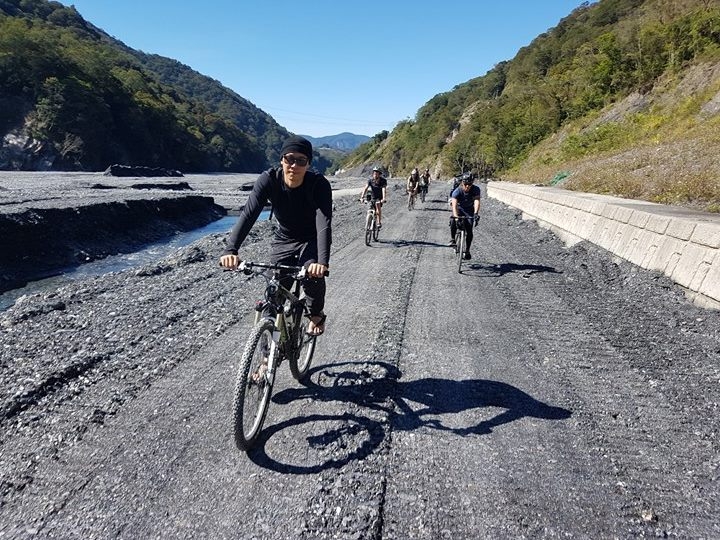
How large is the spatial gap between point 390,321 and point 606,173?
1769cm

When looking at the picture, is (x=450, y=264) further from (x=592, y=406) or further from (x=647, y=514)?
(x=647, y=514)

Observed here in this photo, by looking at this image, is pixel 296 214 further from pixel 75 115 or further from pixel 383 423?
pixel 75 115

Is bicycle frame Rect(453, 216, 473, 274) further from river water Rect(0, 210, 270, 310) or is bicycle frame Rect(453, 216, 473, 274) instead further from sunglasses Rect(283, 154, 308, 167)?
river water Rect(0, 210, 270, 310)

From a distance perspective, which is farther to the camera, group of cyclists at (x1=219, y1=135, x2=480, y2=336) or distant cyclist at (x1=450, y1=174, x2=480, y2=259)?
distant cyclist at (x1=450, y1=174, x2=480, y2=259)

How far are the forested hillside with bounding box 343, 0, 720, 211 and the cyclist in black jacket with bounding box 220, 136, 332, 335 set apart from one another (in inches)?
413

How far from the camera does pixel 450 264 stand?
1091 cm

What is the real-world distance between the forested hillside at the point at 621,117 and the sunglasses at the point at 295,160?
1070 cm

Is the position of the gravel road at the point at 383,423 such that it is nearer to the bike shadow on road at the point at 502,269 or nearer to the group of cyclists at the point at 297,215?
the group of cyclists at the point at 297,215

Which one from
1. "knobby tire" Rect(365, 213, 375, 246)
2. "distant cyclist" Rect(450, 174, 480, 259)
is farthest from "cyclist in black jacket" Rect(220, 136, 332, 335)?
"knobby tire" Rect(365, 213, 375, 246)

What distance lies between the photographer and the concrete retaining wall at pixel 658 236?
6.86 meters

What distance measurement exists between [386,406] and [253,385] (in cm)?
128

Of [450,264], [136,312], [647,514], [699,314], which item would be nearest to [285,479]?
[647,514]

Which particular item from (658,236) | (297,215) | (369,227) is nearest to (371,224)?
(369,227)

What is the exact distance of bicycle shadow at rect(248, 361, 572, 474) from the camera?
3702 mm
